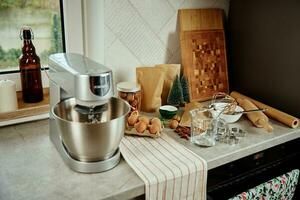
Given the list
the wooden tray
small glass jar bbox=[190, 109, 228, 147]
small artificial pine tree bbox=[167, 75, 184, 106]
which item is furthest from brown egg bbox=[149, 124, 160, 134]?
small artificial pine tree bbox=[167, 75, 184, 106]

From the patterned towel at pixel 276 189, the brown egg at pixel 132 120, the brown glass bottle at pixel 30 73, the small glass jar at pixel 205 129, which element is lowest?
the patterned towel at pixel 276 189

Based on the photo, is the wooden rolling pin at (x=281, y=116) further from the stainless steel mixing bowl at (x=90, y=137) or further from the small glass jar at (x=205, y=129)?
the stainless steel mixing bowl at (x=90, y=137)

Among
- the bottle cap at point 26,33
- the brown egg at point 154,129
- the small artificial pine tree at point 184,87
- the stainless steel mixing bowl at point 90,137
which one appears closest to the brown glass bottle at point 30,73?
the bottle cap at point 26,33

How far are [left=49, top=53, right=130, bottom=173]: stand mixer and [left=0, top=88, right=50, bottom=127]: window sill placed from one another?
0.68 feet

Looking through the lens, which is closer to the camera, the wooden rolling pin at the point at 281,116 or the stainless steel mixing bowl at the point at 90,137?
the stainless steel mixing bowl at the point at 90,137

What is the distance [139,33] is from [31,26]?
43cm

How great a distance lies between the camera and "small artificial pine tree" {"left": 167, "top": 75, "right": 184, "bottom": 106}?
1.31m

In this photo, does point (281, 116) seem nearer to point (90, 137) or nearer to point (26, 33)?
point (90, 137)

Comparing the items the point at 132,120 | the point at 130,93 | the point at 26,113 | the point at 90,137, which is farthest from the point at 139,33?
the point at 90,137

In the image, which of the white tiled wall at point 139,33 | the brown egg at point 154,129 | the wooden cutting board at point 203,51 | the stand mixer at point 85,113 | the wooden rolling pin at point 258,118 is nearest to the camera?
the stand mixer at point 85,113

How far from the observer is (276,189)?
1170mm

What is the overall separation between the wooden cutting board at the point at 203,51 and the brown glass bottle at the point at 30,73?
2.02 feet

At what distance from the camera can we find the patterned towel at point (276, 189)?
110cm

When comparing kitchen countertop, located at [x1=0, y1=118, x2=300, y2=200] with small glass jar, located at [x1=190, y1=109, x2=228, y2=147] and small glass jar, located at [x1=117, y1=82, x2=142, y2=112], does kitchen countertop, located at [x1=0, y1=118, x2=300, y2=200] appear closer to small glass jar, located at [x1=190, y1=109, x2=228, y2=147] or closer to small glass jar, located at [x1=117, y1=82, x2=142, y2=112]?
small glass jar, located at [x1=190, y1=109, x2=228, y2=147]
